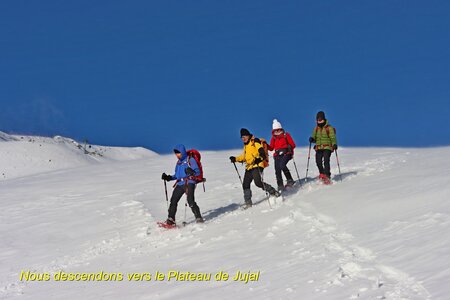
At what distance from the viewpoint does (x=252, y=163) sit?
1196 cm

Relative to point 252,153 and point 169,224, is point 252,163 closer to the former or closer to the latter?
point 252,153

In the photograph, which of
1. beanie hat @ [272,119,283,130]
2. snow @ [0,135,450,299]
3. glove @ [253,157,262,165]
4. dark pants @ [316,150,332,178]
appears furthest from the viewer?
dark pants @ [316,150,332,178]

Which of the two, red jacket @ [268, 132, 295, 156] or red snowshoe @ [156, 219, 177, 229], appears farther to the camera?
red jacket @ [268, 132, 295, 156]

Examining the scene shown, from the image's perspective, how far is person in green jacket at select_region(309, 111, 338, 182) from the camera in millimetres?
13438

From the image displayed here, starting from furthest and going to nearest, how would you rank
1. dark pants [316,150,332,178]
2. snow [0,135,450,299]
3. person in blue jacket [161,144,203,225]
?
dark pants [316,150,332,178] → person in blue jacket [161,144,203,225] → snow [0,135,450,299]

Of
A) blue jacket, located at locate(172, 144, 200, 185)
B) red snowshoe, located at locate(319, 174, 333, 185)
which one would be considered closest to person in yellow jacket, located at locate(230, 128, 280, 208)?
blue jacket, located at locate(172, 144, 200, 185)

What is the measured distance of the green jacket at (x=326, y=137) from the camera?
1348 cm

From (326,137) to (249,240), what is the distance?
5687 millimetres

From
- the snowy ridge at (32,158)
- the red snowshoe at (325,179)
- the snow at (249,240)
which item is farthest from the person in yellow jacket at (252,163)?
the snowy ridge at (32,158)

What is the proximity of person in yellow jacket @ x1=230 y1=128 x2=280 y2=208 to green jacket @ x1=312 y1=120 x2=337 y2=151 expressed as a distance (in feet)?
7.55

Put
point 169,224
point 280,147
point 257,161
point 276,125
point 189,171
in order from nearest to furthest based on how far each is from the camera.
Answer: point 189,171, point 169,224, point 257,161, point 276,125, point 280,147

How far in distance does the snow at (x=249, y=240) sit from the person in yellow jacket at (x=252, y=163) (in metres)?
0.37

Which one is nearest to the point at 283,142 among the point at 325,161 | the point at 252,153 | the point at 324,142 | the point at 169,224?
the point at 324,142

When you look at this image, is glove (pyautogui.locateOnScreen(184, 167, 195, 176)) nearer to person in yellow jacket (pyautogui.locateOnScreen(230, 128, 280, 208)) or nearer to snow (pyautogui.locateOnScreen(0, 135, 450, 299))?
snow (pyautogui.locateOnScreen(0, 135, 450, 299))
